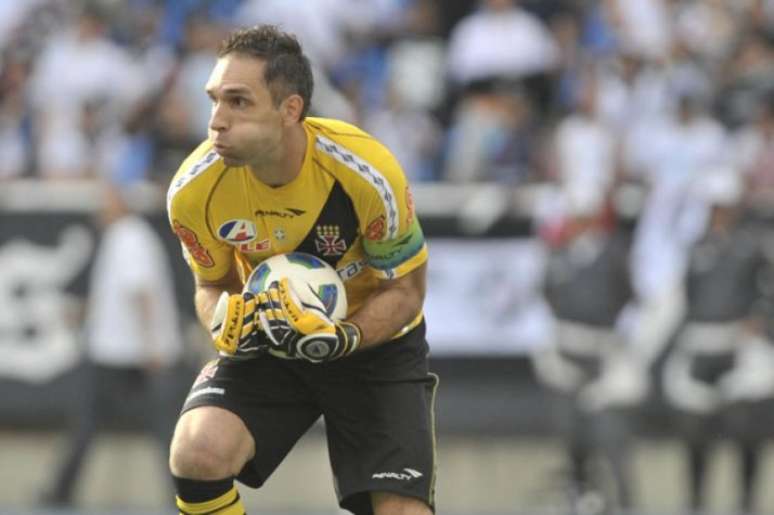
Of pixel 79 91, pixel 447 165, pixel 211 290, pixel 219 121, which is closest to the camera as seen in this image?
pixel 219 121

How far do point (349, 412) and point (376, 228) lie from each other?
0.73m

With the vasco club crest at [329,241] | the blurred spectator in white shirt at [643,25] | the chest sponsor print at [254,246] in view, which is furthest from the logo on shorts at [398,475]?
the blurred spectator in white shirt at [643,25]

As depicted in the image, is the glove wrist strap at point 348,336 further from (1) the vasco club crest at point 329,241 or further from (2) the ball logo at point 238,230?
(2) the ball logo at point 238,230

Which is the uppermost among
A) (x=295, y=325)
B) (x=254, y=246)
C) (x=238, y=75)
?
(x=238, y=75)

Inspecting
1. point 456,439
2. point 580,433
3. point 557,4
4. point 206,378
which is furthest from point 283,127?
point 557,4

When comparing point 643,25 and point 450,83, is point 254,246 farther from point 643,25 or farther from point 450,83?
point 643,25

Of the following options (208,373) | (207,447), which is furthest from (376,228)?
(207,447)

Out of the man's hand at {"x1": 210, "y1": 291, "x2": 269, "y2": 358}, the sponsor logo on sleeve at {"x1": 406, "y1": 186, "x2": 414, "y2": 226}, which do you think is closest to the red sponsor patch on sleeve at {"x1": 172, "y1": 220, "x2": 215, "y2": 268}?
the man's hand at {"x1": 210, "y1": 291, "x2": 269, "y2": 358}

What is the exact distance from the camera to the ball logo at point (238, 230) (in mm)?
6598

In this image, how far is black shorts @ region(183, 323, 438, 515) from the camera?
267 inches

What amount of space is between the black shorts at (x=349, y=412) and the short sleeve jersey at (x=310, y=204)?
427mm

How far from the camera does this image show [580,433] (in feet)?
41.2

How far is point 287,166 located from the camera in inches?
256

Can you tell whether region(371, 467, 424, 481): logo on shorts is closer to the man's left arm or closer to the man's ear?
the man's left arm
